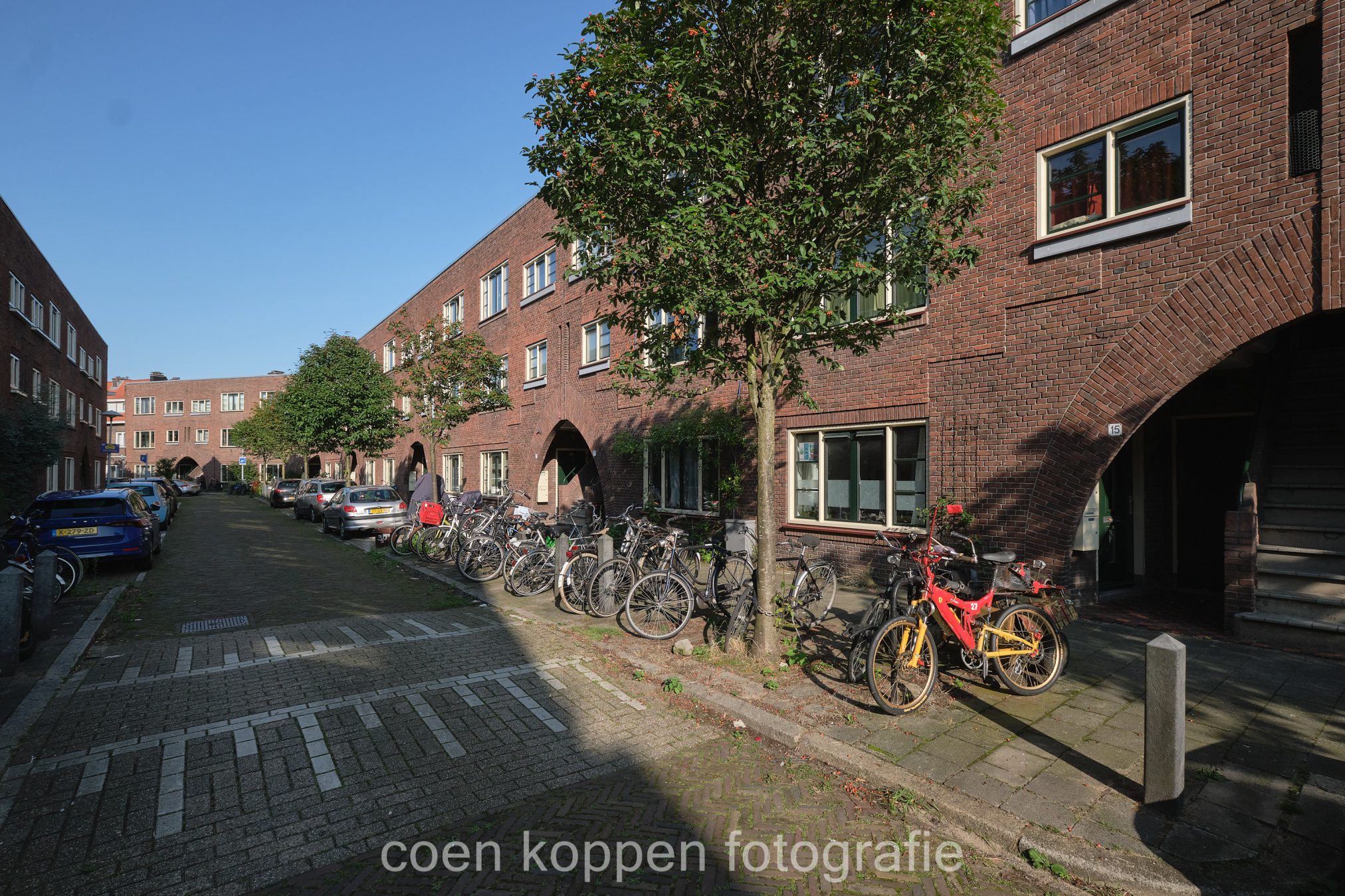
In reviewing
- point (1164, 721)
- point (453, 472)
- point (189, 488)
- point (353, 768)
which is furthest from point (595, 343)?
point (189, 488)

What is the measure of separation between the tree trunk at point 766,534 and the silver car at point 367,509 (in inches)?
539

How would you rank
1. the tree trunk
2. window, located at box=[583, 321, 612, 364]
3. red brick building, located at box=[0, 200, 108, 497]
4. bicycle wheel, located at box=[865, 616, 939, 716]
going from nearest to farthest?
bicycle wheel, located at box=[865, 616, 939, 716] → the tree trunk → window, located at box=[583, 321, 612, 364] → red brick building, located at box=[0, 200, 108, 497]

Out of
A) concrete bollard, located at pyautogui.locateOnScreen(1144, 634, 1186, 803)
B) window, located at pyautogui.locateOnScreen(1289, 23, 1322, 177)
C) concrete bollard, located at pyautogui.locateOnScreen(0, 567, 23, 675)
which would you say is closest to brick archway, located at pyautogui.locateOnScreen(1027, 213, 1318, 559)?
window, located at pyautogui.locateOnScreen(1289, 23, 1322, 177)

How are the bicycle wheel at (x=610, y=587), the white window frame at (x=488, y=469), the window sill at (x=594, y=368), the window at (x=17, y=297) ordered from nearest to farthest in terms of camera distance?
the bicycle wheel at (x=610, y=587)
the window sill at (x=594, y=368)
the window at (x=17, y=297)
the white window frame at (x=488, y=469)

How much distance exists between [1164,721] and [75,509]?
15106 mm

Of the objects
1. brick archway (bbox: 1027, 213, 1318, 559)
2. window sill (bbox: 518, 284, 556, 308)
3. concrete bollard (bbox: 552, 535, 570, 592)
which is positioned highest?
window sill (bbox: 518, 284, 556, 308)

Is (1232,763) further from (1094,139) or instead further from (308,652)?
(308,652)

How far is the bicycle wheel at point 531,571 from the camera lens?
31.7 ft

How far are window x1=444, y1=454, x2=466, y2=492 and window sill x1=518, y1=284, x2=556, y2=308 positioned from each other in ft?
25.8

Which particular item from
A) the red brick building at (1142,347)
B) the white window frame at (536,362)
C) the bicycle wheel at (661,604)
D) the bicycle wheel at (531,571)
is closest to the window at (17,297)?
the white window frame at (536,362)

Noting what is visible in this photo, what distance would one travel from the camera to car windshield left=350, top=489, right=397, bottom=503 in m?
18.5

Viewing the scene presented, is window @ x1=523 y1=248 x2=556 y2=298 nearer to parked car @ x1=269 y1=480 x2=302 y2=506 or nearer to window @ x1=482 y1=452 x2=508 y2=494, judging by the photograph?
window @ x1=482 y1=452 x2=508 y2=494

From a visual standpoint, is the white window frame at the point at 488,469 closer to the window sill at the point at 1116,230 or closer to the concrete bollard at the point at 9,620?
the concrete bollard at the point at 9,620

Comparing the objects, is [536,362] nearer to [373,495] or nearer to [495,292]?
[495,292]
